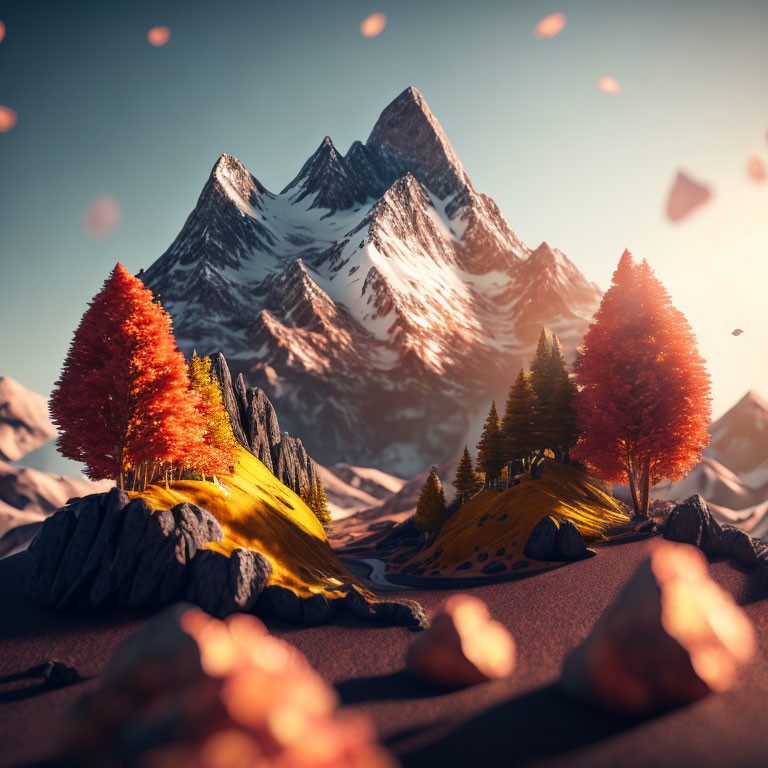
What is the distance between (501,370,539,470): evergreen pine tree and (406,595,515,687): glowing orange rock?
82.6ft

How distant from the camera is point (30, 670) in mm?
10656

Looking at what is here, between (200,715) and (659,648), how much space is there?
27.2 feet

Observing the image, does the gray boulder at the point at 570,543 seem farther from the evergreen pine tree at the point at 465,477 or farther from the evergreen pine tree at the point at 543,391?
the evergreen pine tree at the point at 465,477

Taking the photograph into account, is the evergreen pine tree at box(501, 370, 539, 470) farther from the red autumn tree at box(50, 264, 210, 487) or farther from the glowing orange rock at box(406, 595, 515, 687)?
the red autumn tree at box(50, 264, 210, 487)

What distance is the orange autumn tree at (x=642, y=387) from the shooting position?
21641 mm

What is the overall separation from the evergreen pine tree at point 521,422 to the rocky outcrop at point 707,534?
14.6 m

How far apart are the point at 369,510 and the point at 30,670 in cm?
10440

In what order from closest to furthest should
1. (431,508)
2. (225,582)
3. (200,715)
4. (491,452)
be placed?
(200,715)
(225,582)
(491,452)
(431,508)

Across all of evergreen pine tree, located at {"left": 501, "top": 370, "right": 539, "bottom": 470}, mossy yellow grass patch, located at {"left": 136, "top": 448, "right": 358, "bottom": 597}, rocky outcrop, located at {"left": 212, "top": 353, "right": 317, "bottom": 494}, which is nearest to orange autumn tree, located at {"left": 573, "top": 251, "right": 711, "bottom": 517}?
evergreen pine tree, located at {"left": 501, "top": 370, "right": 539, "bottom": 470}

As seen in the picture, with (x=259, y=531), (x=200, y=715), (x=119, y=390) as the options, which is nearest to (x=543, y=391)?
(x=259, y=531)

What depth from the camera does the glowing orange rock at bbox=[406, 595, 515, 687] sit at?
939 cm

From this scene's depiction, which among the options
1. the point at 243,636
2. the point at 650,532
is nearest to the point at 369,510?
the point at 650,532

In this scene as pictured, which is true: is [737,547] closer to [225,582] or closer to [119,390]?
[225,582]

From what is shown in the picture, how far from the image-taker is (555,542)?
20.3 metres
